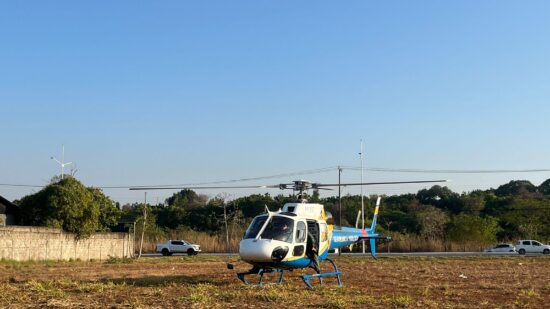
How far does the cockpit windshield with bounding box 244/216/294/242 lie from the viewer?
53.2ft

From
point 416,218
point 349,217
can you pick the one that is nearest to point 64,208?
point 349,217

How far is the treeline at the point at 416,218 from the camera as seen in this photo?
56.0 meters

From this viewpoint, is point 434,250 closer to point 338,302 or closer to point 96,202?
point 96,202

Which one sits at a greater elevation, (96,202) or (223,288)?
(96,202)

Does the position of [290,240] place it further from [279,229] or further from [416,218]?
[416,218]

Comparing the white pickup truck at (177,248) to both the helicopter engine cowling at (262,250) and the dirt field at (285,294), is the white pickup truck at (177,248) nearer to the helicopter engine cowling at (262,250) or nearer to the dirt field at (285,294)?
the dirt field at (285,294)

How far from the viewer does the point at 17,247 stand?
102 feet

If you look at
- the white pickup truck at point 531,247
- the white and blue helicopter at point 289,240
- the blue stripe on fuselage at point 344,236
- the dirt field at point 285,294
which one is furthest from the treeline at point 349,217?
the white and blue helicopter at point 289,240

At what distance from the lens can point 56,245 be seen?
3428 cm

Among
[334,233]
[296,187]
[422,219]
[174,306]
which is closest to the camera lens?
[174,306]

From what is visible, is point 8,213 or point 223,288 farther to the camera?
point 8,213

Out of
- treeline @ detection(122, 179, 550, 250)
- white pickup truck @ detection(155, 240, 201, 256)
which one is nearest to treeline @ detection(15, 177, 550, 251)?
treeline @ detection(122, 179, 550, 250)

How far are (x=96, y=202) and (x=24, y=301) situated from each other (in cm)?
2687

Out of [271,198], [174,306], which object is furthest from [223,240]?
[174,306]
